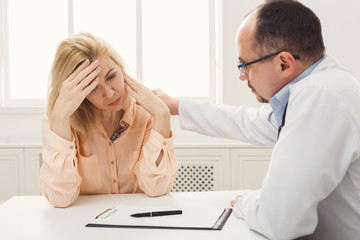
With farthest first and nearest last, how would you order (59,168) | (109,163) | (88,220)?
(109,163) → (59,168) → (88,220)

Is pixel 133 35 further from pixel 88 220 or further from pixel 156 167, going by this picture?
pixel 88 220

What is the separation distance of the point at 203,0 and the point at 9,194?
229cm

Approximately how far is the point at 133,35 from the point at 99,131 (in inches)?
75.2

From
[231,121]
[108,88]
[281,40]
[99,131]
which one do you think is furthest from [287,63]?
[99,131]

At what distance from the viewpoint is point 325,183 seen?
46.4 inches

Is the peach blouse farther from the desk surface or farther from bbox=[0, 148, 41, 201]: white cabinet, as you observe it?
bbox=[0, 148, 41, 201]: white cabinet

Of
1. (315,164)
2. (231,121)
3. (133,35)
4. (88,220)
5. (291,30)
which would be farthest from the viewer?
(133,35)

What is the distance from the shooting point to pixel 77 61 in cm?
189

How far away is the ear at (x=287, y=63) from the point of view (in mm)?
1354

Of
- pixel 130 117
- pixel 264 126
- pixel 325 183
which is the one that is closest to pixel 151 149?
pixel 130 117

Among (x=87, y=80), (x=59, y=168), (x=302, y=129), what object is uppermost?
(x=87, y=80)

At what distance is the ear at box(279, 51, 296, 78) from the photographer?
1.35m

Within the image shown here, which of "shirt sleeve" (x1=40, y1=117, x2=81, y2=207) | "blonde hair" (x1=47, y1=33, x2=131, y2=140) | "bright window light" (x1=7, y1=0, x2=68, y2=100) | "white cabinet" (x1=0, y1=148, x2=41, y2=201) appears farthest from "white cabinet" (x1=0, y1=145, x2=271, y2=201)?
"shirt sleeve" (x1=40, y1=117, x2=81, y2=207)

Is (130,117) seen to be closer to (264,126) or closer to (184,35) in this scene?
(264,126)
